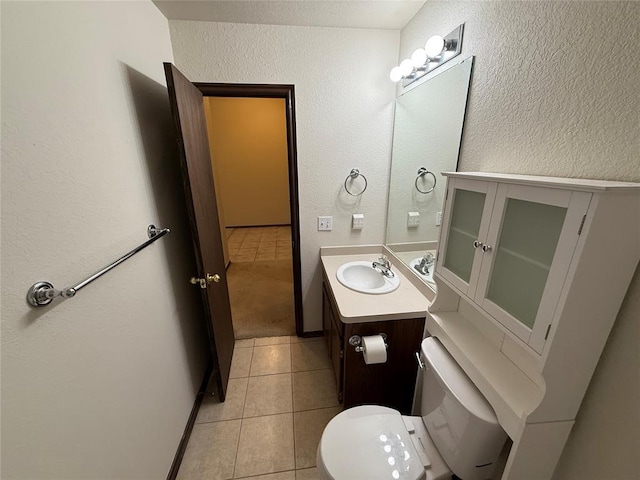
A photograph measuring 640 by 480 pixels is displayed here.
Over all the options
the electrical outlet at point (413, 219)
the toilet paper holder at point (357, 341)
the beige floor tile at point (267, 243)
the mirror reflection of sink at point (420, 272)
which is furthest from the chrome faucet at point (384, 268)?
the beige floor tile at point (267, 243)

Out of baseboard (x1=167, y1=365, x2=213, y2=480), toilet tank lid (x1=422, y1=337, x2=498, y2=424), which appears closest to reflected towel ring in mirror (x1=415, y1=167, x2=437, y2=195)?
toilet tank lid (x1=422, y1=337, x2=498, y2=424)

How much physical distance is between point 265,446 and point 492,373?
1295 mm

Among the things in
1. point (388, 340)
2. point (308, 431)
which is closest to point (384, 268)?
point (388, 340)

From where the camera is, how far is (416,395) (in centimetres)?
125

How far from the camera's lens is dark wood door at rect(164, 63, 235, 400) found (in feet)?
3.92

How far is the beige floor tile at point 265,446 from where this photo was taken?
133cm

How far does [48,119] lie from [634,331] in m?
1.59

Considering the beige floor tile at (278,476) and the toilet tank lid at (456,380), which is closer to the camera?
the toilet tank lid at (456,380)

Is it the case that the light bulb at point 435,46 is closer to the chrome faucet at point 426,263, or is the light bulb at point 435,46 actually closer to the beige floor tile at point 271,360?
the chrome faucet at point 426,263

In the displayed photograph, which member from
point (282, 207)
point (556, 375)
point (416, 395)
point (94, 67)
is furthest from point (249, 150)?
point (556, 375)

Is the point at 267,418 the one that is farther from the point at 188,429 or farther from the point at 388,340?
the point at 388,340

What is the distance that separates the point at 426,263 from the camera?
1.54 m

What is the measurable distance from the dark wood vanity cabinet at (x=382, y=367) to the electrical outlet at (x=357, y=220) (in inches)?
29.9

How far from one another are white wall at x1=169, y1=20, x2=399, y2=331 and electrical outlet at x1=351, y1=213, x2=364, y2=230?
1.3 inches
